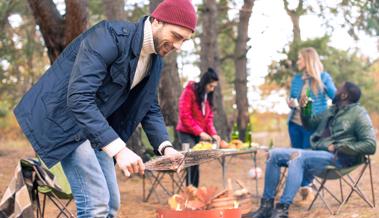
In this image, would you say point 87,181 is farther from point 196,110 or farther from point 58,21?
point 58,21

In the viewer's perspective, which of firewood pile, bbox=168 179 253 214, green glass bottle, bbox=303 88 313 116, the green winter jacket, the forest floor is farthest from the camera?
green glass bottle, bbox=303 88 313 116

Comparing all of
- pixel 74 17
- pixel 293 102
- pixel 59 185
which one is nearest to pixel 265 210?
pixel 293 102

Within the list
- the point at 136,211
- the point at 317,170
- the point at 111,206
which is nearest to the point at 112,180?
the point at 111,206

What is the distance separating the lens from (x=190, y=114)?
7367mm

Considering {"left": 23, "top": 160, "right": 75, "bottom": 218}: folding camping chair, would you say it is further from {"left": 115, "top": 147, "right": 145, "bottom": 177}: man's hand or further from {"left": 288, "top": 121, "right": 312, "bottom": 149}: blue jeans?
{"left": 288, "top": 121, "right": 312, "bottom": 149}: blue jeans

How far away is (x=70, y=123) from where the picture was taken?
2803 millimetres

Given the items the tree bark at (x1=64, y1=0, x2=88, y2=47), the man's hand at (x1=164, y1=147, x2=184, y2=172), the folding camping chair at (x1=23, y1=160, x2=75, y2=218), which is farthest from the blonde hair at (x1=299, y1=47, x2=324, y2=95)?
the man's hand at (x1=164, y1=147, x2=184, y2=172)

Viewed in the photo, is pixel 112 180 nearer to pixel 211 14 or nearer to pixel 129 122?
pixel 129 122

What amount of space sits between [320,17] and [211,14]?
9.56 ft

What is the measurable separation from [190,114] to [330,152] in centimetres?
175

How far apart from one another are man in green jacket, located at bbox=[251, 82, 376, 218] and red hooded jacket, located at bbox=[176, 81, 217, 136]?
1.25 metres

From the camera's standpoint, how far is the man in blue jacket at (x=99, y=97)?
2.61 meters

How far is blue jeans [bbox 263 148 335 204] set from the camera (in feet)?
19.9

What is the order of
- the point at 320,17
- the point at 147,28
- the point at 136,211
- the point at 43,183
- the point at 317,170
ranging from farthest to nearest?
the point at 320,17 → the point at 136,211 → the point at 317,170 → the point at 43,183 → the point at 147,28
